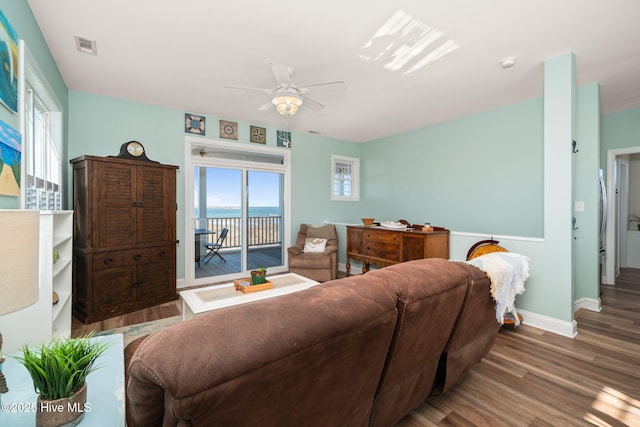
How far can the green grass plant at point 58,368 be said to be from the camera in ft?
2.43

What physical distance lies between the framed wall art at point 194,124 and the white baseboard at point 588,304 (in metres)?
5.53

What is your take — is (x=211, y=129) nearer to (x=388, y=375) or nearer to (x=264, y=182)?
(x=264, y=182)

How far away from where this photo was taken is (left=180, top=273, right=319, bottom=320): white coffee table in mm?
2195

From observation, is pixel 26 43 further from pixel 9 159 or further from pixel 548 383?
pixel 548 383

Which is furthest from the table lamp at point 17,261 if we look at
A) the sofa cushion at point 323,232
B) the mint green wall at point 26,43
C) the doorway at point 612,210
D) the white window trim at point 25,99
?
the doorway at point 612,210

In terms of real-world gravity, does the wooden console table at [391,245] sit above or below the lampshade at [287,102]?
below

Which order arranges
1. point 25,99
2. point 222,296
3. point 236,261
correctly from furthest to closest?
point 236,261 → point 222,296 → point 25,99

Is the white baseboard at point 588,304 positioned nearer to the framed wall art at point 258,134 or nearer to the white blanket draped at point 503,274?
the white blanket draped at point 503,274

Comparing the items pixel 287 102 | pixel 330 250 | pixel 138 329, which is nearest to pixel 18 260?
pixel 287 102

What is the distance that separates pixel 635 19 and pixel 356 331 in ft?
10.6

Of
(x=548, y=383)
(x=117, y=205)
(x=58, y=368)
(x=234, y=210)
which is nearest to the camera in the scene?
(x=58, y=368)

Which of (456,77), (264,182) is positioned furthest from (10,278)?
(264,182)

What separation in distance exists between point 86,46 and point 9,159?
4.98 ft

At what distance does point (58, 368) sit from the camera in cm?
75
